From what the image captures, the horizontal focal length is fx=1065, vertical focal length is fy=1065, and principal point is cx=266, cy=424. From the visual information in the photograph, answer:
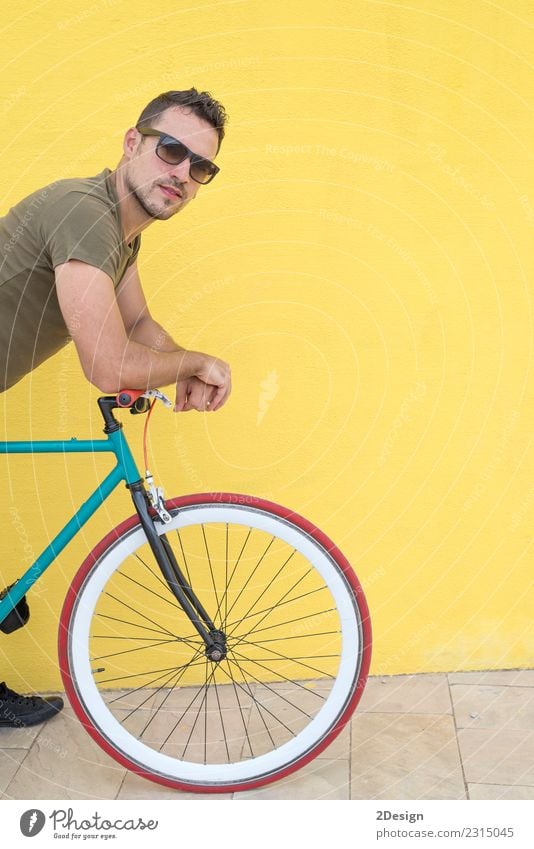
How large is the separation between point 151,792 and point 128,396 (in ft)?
3.53

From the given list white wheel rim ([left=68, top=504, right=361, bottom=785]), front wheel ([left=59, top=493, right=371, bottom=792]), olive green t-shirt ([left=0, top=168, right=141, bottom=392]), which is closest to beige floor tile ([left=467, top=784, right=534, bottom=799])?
white wheel rim ([left=68, top=504, right=361, bottom=785])

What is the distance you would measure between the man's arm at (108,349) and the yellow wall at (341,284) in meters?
0.59

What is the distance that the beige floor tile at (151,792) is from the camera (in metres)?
2.80

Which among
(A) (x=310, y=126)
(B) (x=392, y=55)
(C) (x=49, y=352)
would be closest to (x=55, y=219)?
(C) (x=49, y=352)

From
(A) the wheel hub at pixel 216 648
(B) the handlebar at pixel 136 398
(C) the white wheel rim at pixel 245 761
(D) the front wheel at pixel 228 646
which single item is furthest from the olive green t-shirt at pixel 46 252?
(A) the wheel hub at pixel 216 648

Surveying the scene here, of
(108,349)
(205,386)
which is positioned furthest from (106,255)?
(205,386)

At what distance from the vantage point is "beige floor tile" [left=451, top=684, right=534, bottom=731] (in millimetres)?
3041

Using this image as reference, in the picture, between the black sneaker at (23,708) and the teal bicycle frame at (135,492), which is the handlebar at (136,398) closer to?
the teal bicycle frame at (135,492)

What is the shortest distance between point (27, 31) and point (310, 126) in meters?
0.85

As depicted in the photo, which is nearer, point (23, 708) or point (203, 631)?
point (203, 631)

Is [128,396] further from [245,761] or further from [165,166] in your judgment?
[245,761]

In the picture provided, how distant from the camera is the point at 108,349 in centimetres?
246

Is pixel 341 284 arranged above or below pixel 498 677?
above

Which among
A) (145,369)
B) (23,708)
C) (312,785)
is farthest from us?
(23,708)
